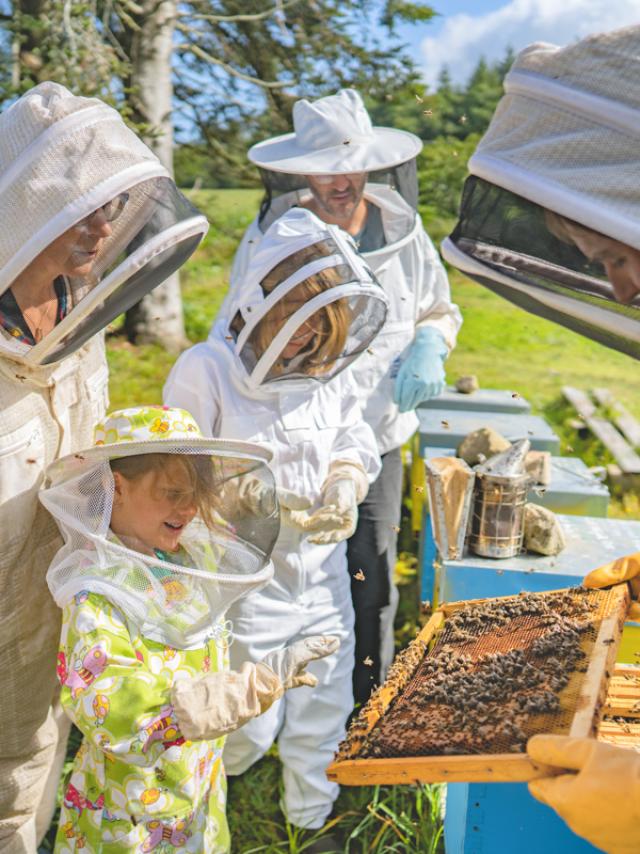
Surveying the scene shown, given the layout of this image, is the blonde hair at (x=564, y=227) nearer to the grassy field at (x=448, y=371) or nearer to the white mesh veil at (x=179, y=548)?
the white mesh veil at (x=179, y=548)

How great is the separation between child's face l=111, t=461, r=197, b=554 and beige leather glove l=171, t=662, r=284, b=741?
1.41ft

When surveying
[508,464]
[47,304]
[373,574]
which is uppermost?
[47,304]

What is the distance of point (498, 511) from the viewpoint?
11.1 feet

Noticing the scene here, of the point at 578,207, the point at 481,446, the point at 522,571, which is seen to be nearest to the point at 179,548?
the point at 578,207

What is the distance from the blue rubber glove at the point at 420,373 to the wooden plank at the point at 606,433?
10.2 feet

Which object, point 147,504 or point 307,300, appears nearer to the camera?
point 147,504

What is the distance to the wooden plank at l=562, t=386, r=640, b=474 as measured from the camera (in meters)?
7.13

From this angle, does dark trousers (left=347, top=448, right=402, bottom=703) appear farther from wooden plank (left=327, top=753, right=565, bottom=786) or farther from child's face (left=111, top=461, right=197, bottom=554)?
wooden plank (left=327, top=753, right=565, bottom=786)

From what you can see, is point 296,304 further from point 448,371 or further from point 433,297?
point 448,371

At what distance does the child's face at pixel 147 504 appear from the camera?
2.22 meters

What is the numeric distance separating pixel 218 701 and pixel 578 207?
1.33 metres

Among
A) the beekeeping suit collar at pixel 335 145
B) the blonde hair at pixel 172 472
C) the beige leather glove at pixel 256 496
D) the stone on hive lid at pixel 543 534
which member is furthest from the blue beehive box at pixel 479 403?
the blonde hair at pixel 172 472

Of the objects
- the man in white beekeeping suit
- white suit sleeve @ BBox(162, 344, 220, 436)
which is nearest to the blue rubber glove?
the man in white beekeeping suit

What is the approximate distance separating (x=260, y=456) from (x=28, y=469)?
64 centimetres
